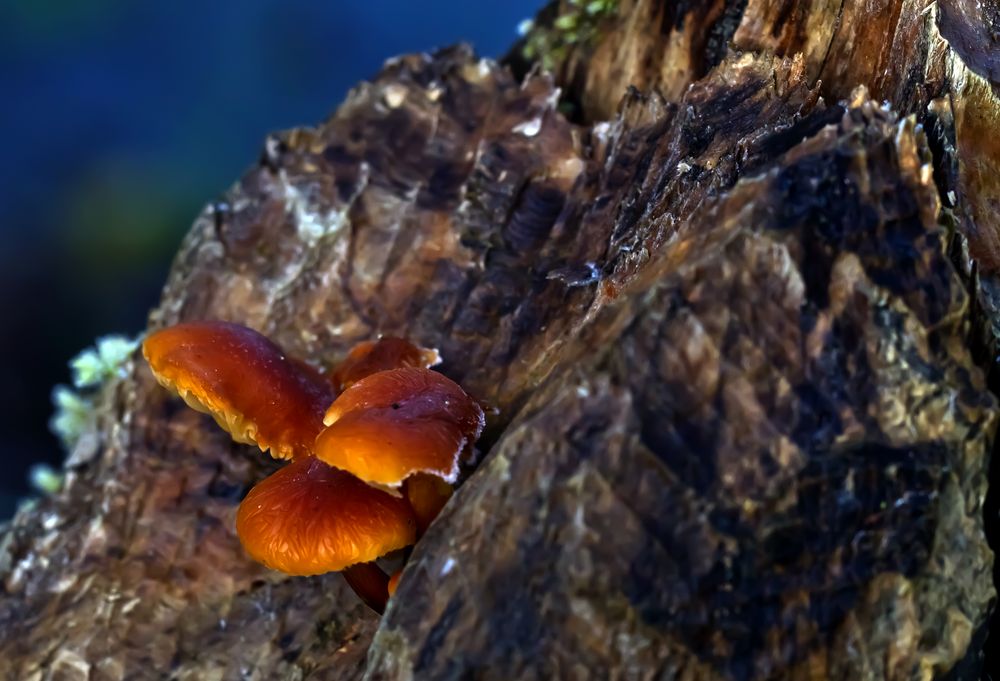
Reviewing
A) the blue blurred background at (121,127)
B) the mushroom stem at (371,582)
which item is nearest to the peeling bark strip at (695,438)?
the mushroom stem at (371,582)

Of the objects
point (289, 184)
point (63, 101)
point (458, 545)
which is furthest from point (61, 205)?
point (458, 545)

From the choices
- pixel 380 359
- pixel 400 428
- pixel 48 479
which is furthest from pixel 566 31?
pixel 48 479

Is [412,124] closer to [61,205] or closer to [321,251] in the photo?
[321,251]

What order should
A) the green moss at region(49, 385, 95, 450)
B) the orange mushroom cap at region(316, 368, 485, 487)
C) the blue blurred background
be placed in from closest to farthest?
the orange mushroom cap at region(316, 368, 485, 487) → the green moss at region(49, 385, 95, 450) → the blue blurred background

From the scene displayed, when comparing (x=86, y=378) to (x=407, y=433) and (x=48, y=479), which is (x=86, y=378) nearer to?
(x=48, y=479)

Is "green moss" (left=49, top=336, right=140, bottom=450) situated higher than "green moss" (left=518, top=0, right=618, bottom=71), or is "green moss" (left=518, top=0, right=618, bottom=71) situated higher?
"green moss" (left=518, top=0, right=618, bottom=71)

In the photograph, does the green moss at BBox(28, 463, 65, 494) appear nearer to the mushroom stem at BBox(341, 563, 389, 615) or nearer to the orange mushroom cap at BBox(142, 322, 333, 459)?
the orange mushroom cap at BBox(142, 322, 333, 459)

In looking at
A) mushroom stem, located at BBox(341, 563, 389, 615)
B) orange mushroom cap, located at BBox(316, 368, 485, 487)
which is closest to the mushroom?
orange mushroom cap, located at BBox(316, 368, 485, 487)
